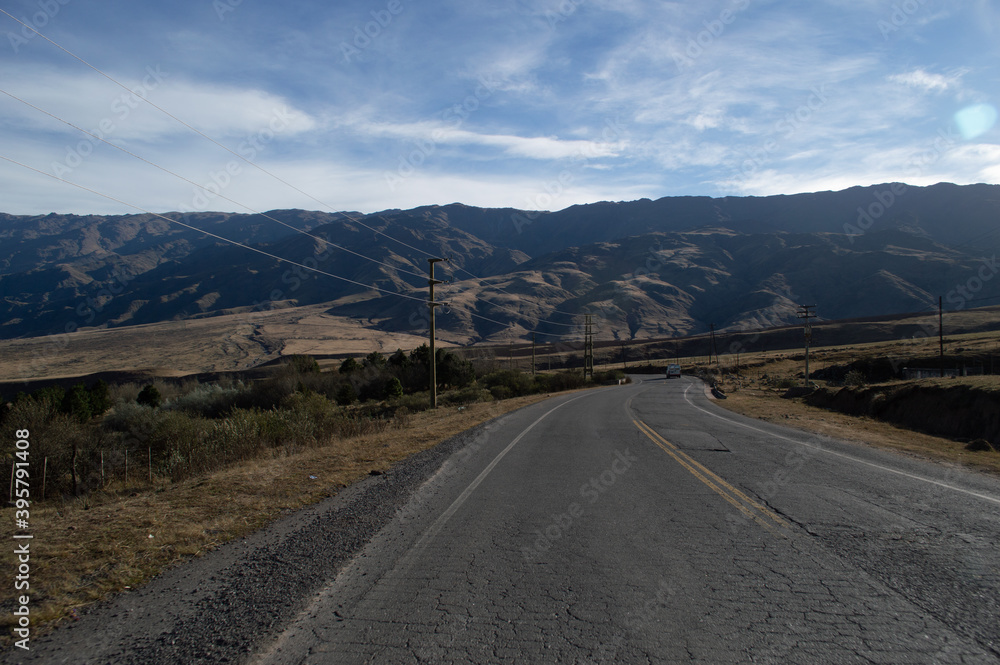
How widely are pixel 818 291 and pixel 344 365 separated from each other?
19759 cm

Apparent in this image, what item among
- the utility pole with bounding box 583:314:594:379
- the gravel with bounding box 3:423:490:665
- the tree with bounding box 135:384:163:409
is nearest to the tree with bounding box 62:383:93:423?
the tree with bounding box 135:384:163:409

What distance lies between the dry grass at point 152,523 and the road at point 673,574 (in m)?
1.80

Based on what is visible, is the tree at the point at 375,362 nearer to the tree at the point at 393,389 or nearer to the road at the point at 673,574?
the tree at the point at 393,389

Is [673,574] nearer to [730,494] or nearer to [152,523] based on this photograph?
[730,494]

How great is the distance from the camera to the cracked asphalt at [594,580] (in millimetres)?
3445

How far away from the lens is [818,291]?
7594 inches

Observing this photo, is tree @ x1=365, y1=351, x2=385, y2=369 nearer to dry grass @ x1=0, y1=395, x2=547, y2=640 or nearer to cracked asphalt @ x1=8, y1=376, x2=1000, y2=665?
dry grass @ x1=0, y1=395, x2=547, y2=640

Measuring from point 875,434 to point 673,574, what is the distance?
1360 centimetres

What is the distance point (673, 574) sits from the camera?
4.55m

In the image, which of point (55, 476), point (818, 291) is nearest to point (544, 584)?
point (55, 476)

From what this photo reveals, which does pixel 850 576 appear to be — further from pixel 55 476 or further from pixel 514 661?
pixel 55 476

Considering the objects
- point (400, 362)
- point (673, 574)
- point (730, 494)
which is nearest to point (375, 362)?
point (400, 362)

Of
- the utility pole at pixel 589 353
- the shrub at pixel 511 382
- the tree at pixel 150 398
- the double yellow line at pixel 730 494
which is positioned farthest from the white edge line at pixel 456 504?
the utility pole at pixel 589 353

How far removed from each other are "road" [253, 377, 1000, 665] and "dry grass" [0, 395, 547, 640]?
1.80m
